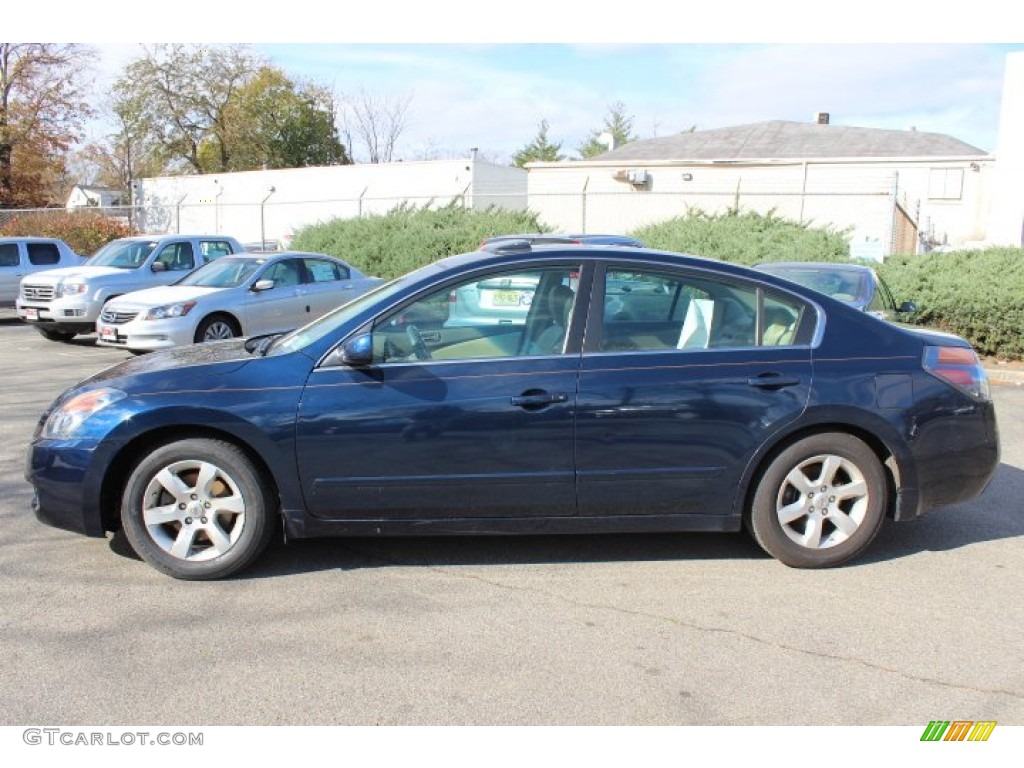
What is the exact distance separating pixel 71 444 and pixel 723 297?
3.35 m

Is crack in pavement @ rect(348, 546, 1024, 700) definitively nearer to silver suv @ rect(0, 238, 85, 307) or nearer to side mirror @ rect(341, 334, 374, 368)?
side mirror @ rect(341, 334, 374, 368)

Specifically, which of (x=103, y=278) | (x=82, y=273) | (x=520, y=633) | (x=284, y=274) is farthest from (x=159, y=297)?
(x=520, y=633)

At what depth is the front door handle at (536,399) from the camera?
4402 mm

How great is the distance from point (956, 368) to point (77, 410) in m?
4.52

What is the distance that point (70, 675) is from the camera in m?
3.54

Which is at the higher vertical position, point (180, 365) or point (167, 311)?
point (180, 365)

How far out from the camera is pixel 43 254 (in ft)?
57.2

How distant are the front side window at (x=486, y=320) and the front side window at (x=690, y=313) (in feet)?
0.87

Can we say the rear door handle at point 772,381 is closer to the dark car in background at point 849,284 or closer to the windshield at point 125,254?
the dark car in background at point 849,284

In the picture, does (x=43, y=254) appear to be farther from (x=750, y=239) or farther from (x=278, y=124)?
(x=278, y=124)

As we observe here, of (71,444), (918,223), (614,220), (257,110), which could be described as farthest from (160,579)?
(257,110)

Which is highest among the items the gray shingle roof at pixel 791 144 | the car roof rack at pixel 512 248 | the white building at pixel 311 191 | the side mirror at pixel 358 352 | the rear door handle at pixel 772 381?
the gray shingle roof at pixel 791 144

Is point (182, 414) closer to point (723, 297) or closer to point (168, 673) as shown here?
point (168, 673)
